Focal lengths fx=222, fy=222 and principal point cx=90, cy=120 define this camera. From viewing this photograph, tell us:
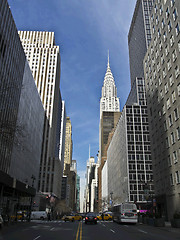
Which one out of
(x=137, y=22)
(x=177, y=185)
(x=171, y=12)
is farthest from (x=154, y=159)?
(x=137, y=22)

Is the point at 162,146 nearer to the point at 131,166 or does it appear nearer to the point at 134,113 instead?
the point at 131,166

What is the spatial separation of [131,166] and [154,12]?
182 ft

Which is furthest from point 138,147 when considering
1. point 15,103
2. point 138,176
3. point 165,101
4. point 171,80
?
point 15,103

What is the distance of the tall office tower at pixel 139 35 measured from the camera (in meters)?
126

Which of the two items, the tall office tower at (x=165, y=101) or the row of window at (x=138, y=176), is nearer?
the tall office tower at (x=165, y=101)

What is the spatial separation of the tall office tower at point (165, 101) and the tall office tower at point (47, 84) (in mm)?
76057

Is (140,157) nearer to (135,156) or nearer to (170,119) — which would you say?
(135,156)

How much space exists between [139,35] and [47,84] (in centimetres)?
6444

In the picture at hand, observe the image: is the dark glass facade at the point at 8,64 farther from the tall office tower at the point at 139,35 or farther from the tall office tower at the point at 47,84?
the tall office tower at the point at 139,35

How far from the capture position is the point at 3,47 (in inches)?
2052

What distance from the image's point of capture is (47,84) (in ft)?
431

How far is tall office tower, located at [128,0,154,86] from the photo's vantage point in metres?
126

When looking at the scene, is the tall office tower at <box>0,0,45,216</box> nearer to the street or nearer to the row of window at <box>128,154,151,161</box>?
the street

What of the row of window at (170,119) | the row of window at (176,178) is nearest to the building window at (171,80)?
the row of window at (170,119)
